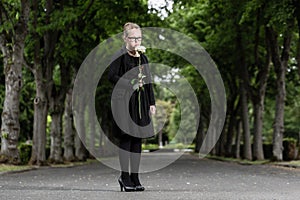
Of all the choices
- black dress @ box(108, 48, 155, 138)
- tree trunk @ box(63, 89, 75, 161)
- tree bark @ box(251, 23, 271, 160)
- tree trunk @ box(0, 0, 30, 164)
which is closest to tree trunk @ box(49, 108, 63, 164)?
tree trunk @ box(63, 89, 75, 161)

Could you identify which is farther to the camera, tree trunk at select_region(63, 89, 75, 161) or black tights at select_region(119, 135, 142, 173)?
tree trunk at select_region(63, 89, 75, 161)

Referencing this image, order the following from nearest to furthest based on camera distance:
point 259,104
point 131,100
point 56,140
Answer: point 131,100 → point 56,140 → point 259,104

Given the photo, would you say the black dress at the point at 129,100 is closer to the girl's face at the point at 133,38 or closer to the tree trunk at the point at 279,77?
the girl's face at the point at 133,38

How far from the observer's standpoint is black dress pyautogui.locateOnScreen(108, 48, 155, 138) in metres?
7.86

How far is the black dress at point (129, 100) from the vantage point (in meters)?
7.86

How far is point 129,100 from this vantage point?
311 inches

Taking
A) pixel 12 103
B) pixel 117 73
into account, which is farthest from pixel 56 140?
pixel 117 73

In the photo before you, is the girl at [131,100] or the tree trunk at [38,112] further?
the tree trunk at [38,112]

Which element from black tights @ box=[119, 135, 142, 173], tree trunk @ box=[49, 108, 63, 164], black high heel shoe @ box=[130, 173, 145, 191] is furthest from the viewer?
tree trunk @ box=[49, 108, 63, 164]

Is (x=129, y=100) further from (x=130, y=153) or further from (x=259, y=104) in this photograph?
(x=259, y=104)

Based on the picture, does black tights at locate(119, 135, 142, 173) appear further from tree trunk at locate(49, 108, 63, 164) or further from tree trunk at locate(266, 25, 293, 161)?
tree trunk at locate(266, 25, 293, 161)

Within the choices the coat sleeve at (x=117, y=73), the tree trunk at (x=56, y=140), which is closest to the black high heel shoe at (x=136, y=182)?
the coat sleeve at (x=117, y=73)

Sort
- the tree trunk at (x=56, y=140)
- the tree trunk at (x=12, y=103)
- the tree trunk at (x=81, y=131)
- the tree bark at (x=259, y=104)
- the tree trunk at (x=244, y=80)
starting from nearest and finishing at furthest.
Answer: the tree trunk at (x=12, y=103) < the tree trunk at (x=56, y=140) < the tree bark at (x=259, y=104) < the tree trunk at (x=244, y=80) < the tree trunk at (x=81, y=131)

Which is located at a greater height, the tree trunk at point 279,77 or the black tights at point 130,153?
the tree trunk at point 279,77
